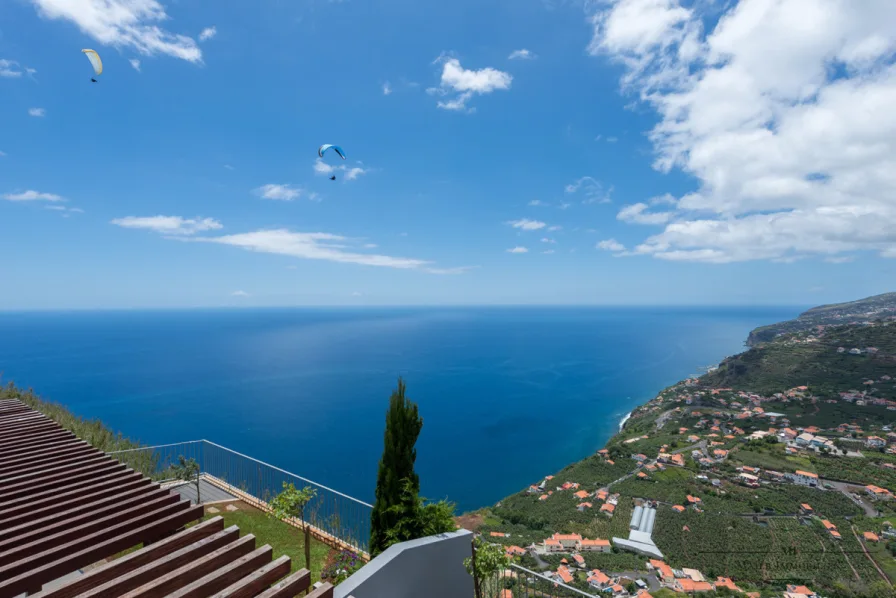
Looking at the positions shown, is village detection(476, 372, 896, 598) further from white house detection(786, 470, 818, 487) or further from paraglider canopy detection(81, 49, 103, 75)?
paraglider canopy detection(81, 49, 103, 75)

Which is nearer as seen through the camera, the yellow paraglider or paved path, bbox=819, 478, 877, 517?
the yellow paraglider

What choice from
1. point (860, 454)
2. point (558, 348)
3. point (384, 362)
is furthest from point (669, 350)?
point (384, 362)

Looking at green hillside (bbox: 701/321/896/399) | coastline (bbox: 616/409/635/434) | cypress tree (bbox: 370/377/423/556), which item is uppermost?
cypress tree (bbox: 370/377/423/556)

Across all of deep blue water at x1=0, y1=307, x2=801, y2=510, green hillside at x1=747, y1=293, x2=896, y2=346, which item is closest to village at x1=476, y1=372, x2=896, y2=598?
deep blue water at x1=0, y1=307, x2=801, y2=510

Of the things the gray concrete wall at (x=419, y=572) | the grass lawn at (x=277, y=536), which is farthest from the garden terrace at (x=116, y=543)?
the grass lawn at (x=277, y=536)

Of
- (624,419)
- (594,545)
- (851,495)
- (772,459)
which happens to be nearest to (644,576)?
(594,545)

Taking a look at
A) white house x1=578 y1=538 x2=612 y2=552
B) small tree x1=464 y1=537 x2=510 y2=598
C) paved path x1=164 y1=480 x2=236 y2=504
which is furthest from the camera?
white house x1=578 y1=538 x2=612 y2=552

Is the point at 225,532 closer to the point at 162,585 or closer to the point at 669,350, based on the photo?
the point at 162,585
